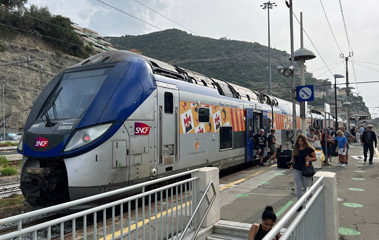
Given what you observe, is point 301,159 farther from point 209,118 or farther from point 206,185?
point 209,118

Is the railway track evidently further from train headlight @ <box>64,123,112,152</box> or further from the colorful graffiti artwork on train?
the colorful graffiti artwork on train

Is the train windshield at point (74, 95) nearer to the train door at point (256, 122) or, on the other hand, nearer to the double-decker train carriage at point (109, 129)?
the double-decker train carriage at point (109, 129)

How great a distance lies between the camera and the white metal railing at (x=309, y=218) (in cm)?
281

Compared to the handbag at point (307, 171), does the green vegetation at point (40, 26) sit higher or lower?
higher

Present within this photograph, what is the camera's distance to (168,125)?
7445 millimetres

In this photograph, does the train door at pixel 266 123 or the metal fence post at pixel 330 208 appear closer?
the metal fence post at pixel 330 208

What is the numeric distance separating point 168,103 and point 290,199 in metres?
3.62

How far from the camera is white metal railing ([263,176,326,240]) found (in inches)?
110

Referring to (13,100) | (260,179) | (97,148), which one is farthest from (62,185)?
(13,100)

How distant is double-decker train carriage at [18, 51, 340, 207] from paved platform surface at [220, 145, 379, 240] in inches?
65.0

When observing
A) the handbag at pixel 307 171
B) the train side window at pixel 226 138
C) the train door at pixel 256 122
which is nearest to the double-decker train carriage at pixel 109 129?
the train side window at pixel 226 138

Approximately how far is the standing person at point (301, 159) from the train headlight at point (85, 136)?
12.6ft

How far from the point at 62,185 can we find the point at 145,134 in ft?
6.20

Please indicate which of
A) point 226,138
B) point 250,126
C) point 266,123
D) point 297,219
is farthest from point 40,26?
point 297,219
